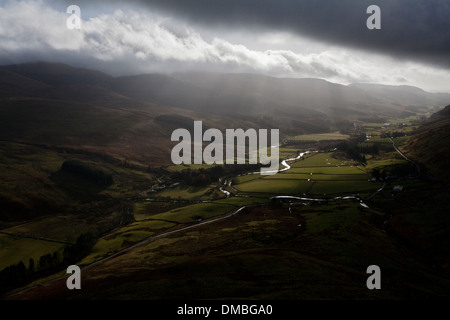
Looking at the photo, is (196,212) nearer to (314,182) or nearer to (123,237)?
(123,237)

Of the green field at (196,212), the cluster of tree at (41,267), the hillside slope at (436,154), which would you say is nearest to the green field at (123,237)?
the cluster of tree at (41,267)

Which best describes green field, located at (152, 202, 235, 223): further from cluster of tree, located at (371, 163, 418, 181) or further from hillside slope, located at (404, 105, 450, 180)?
hillside slope, located at (404, 105, 450, 180)

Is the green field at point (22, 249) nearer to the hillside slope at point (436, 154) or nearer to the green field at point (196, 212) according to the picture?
the green field at point (196, 212)

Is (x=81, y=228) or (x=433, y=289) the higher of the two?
(x=81, y=228)

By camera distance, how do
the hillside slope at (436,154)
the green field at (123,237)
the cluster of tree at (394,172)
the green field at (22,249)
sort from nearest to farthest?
1. the green field at (22,249)
2. the green field at (123,237)
3. the hillside slope at (436,154)
4. the cluster of tree at (394,172)

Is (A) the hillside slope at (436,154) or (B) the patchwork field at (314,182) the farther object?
(B) the patchwork field at (314,182)

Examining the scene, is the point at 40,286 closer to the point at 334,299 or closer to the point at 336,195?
the point at 334,299

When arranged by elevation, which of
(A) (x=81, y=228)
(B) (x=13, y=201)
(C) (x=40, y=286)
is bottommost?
(C) (x=40, y=286)

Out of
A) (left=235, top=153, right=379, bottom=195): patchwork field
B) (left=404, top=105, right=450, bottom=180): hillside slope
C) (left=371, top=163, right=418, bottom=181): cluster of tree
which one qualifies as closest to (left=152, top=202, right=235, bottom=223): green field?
(left=235, top=153, right=379, bottom=195): patchwork field
